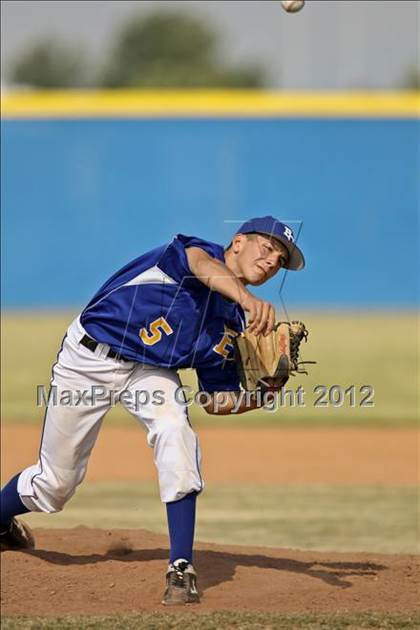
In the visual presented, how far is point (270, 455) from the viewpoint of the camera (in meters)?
9.50

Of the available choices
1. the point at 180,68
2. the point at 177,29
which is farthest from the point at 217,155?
the point at 177,29

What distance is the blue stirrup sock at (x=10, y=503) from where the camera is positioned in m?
4.69

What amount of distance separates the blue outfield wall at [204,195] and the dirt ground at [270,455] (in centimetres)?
1180

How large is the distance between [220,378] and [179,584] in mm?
813

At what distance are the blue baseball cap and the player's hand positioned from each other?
413mm

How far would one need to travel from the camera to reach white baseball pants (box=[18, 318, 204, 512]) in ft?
13.8

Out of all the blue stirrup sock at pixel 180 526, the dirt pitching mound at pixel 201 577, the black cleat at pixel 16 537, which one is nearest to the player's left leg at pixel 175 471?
the blue stirrup sock at pixel 180 526

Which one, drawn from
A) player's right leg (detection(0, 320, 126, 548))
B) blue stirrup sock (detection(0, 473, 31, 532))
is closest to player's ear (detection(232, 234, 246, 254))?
player's right leg (detection(0, 320, 126, 548))

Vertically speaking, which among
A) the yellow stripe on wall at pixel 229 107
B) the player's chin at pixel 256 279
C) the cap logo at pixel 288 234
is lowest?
the player's chin at pixel 256 279

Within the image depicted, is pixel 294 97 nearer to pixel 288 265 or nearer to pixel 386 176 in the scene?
pixel 386 176

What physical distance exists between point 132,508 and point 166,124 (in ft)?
53.0

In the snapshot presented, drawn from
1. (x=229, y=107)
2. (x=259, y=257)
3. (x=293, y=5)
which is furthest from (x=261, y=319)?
(x=229, y=107)

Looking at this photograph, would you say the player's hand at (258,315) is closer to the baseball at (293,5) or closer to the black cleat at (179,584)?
the black cleat at (179,584)

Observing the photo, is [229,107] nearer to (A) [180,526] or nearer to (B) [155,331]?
(B) [155,331]
